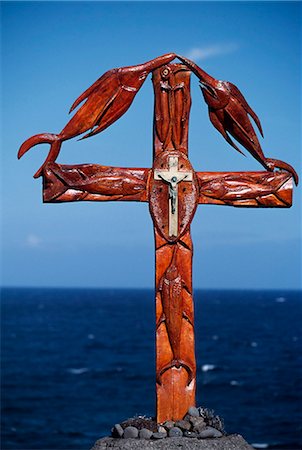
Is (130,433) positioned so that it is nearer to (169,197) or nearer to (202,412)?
(202,412)

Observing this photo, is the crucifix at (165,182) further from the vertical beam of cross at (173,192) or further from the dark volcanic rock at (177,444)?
the dark volcanic rock at (177,444)

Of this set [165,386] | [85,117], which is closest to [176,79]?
[85,117]

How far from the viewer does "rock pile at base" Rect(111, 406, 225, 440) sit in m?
7.61

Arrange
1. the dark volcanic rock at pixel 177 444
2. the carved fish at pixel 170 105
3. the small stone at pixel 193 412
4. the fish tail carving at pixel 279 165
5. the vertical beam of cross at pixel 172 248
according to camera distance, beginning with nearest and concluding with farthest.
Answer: the dark volcanic rock at pixel 177 444, the small stone at pixel 193 412, the vertical beam of cross at pixel 172 248, the carved fish at pixel 170 105, the fish tail carving at pixel 279 165

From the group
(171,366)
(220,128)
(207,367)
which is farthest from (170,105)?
(207,367)

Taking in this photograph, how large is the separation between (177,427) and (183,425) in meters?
0.06

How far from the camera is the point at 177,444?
7434 mm

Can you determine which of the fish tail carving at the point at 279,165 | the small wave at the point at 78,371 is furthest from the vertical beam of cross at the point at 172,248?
the small wave at the point at 78,371

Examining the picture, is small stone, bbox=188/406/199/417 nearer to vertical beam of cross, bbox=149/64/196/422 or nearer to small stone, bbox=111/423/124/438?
vertical beam of cross, bbox=149/64/196/422

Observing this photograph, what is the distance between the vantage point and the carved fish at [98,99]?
8.09m

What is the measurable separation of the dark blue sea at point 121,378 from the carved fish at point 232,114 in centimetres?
3075

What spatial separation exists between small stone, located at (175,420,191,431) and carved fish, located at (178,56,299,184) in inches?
96.2

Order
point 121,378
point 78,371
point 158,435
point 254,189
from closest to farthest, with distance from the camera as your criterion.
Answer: point 158,435 < point 254,189 < point 121,378 < point 78,371

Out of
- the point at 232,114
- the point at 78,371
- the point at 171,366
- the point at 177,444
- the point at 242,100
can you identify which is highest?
the point at 242,100
